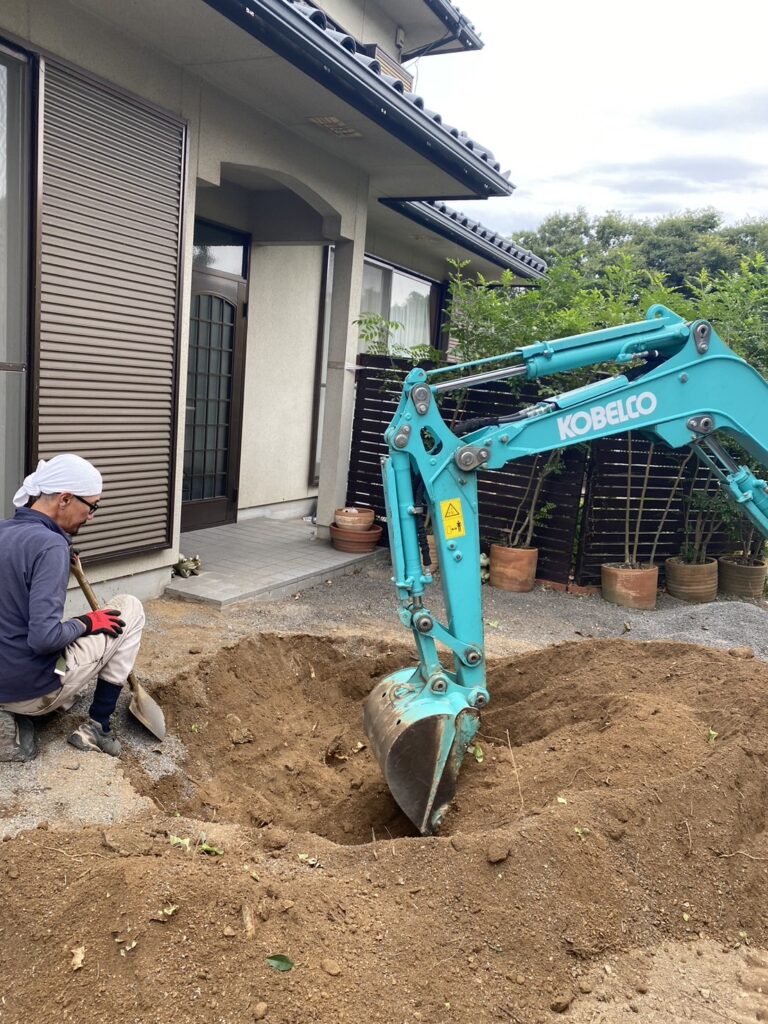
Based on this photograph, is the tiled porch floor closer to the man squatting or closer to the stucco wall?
the stucco wall

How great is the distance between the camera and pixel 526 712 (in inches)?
179

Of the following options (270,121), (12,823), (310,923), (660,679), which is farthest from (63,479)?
(270,121)

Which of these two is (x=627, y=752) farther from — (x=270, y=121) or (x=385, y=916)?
(x=270, y=121)

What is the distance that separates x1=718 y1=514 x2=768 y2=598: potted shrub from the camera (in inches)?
320

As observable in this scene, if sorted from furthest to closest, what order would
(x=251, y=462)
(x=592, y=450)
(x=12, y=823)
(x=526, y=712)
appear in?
(x=251, y=462) < (x=592, y=450) < (x=526, y=712) < (x=12, y=823)

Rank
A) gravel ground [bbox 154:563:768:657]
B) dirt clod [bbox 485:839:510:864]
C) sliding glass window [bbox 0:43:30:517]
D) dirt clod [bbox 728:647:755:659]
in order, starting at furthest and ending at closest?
gravel ground [bbox 154:563:768:657]
dirt clod [bbox 728:647:755:659]
sliding glass window [bbox 0:43:30:517]
dirt clod [bbox 485:839:510:864]

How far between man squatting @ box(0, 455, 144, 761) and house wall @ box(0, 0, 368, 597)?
7.00 ft

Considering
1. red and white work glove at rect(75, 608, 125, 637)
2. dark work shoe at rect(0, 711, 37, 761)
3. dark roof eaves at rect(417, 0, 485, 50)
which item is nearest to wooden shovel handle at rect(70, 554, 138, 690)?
red and white work glove at rect(75, 608, 125, 637)

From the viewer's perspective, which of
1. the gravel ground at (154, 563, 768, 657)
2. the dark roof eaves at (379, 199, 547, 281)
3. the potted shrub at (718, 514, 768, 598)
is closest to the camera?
the gravel ground at (154, 563, 768, 657)

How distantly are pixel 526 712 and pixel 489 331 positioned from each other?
14.5 feet

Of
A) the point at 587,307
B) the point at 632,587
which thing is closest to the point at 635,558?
the point at 632,587

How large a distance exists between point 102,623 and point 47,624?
0.98 ft

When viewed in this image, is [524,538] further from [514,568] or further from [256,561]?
[256,561]

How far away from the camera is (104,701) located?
379 centimetres
